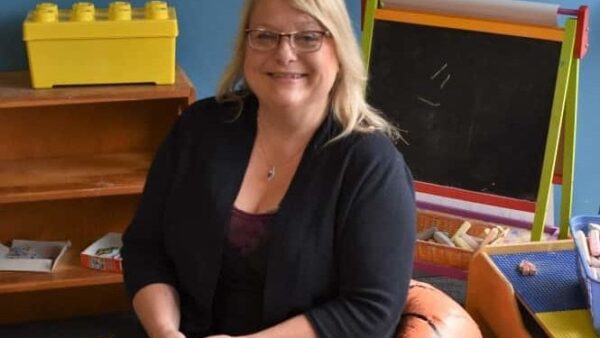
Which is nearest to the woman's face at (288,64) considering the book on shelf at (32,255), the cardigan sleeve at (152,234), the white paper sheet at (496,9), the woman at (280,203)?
the woman at (280,203)

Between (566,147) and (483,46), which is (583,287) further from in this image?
(483,46)

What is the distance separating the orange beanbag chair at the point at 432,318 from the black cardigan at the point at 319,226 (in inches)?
3.4

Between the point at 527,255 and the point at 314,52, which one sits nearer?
the point at 314,52

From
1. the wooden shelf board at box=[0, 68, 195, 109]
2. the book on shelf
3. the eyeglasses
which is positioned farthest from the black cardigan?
the book on shelf

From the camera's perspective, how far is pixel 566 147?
6.88 ft

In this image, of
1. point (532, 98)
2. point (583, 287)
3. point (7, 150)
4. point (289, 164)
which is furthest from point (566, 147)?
point (7, 150)

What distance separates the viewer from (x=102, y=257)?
2195 mm

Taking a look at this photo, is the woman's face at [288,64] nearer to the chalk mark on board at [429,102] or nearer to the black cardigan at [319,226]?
the black cardigan at [319,226]

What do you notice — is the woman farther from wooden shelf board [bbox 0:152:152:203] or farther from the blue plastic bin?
wooden shelf board [bbox 0:152:152:203]

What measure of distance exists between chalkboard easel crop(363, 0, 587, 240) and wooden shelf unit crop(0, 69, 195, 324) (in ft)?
1.88

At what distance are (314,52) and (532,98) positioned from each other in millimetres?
884

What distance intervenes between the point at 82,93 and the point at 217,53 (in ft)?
1.53

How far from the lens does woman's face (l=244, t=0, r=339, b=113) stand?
1413 mm

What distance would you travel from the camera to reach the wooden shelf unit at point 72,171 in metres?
2.08
